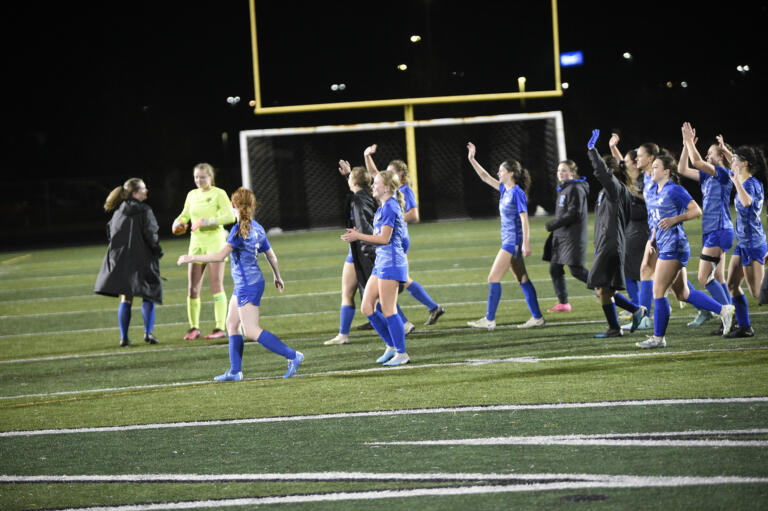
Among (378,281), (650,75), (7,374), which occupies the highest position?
(650,75)

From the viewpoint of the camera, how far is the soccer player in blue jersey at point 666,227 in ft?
27.3

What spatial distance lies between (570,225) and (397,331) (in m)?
2.91

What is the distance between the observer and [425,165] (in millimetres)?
27922

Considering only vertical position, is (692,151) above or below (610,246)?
above

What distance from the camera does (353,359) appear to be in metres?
9.27

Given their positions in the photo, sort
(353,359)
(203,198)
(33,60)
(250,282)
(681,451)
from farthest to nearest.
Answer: (33,60)
(203,198)
(353,359)
(250,282)
(681,451)

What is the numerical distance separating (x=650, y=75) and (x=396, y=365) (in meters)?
45.6

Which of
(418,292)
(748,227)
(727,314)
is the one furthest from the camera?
(418,292)

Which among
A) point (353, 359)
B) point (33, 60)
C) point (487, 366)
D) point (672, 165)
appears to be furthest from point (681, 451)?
point (33, 60)

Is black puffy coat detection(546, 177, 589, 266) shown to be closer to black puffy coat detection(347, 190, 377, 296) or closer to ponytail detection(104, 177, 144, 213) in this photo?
black puffy coat detection(347, 190, 377, 296)

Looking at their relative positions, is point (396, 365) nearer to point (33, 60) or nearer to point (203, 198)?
point (203, 198)

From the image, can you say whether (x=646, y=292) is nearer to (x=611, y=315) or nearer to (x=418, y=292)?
(x=611, y=315)

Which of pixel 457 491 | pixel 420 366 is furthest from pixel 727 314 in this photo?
pixel 457 491

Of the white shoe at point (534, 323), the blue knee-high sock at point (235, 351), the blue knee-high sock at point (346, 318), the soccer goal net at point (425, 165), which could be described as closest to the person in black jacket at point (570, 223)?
the white shoe at point (534, 323)
